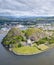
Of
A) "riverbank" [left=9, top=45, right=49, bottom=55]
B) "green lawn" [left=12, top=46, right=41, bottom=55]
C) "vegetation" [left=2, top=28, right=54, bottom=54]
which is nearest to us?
"riverbank" [left=9, top=45, right=49, bottom=55]

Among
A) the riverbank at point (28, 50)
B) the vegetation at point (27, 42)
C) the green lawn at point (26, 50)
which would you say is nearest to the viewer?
the riverbank at point (28, 50)

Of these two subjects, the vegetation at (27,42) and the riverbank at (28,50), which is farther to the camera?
the vegetation at (27,42)

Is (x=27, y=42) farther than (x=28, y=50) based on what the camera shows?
Yes

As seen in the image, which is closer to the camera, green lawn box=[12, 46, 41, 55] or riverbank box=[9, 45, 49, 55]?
riverbank box=[9, 45, 49, 55]

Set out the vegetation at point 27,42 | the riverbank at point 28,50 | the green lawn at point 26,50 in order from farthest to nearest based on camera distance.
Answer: the vegetation at point 27,42 < the green lawn at point 26,50 < the riverbank at point 28,50

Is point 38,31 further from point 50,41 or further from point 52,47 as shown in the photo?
point 52,47

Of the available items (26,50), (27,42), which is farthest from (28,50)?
(27,42)

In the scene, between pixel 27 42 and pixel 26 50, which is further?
pixel 27 42

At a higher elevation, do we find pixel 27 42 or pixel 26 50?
pixel 27 42

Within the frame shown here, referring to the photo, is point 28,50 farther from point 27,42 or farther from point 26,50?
point 27,42

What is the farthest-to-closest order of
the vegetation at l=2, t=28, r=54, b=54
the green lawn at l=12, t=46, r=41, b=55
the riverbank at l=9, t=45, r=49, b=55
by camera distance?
the vegetation at l=2, t=28, r=54, b=54 → the green lawn at l=12, t=46, r=41, b=55 → the riverbank at l=9, t=45, r=49, b=55

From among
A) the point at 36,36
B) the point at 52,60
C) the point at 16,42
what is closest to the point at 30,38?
the point at 36,36
